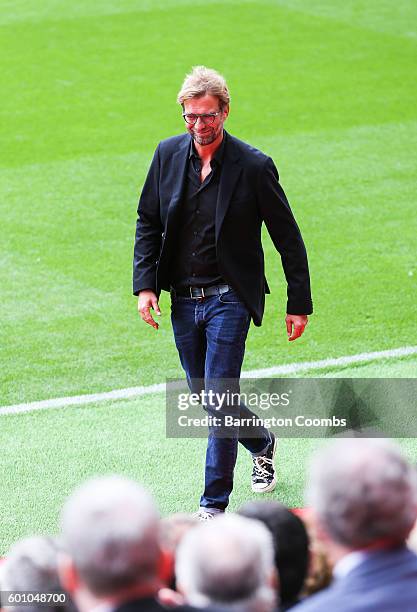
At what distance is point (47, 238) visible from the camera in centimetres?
945

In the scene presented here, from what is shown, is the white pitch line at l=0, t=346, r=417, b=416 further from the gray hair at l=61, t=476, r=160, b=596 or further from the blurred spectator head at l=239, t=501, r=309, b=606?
the gray hair at l=61, t=476, r=160, b=596

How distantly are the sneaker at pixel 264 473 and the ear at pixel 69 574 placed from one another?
291 cm

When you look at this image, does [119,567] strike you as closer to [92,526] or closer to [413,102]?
[92,526]

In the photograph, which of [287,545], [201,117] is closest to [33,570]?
[287,545]

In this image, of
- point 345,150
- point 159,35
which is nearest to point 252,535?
point 345,150

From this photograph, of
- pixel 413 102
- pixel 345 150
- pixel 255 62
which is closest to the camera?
pixel 345 150

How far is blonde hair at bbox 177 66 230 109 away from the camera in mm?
5098

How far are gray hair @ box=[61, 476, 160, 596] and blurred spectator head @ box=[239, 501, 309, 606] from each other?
0.79 meters

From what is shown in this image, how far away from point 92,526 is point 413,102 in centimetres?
1161

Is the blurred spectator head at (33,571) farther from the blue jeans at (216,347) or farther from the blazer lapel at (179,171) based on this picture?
the blazer lapel at (179,171)

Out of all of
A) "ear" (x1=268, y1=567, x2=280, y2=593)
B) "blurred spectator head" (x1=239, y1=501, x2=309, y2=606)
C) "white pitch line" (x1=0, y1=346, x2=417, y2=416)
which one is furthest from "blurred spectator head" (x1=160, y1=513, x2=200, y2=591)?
"white pitch line" (x1=0, y1=346, x2=417, y2=416)

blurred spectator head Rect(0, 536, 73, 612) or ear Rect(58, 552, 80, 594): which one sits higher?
ear Rect(58, 552, 80, 594)

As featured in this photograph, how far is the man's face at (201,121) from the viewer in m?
5.10

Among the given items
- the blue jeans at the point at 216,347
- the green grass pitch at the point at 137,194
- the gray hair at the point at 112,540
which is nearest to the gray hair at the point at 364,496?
the gray hair at the point at 112,540
